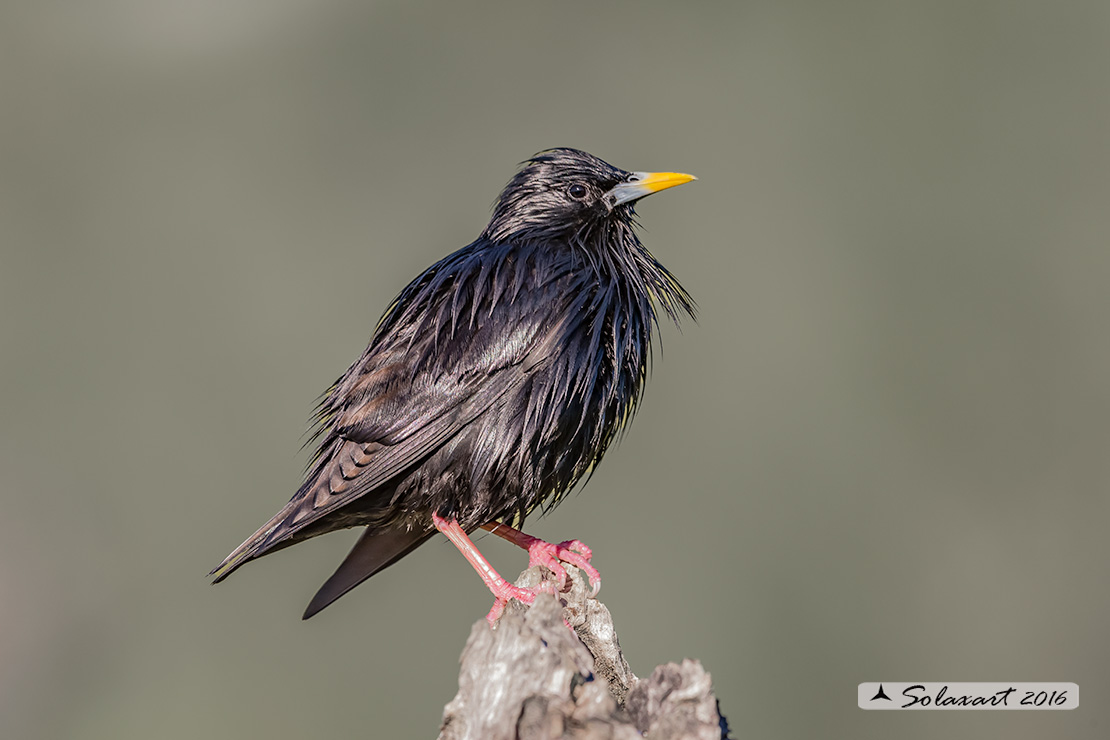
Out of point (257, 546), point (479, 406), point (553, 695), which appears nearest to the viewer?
point (553, 695)

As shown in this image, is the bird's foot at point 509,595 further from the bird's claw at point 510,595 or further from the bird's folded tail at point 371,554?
the bird's folded tail at point 371,554

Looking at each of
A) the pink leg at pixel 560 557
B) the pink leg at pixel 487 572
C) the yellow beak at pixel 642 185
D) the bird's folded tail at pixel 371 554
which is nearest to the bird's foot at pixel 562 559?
the pink leg at pixel 560 557

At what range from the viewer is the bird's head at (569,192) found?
3.98 meters

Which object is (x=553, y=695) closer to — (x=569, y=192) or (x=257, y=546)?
(x=257, y=546)

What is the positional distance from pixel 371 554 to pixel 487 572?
0.64m

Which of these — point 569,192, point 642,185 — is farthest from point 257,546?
point 642,185

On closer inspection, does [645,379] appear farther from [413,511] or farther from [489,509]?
[413,511]

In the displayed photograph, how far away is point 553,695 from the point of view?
2.52 meters

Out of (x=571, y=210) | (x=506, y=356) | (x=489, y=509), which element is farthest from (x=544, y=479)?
(x=571, y=210)

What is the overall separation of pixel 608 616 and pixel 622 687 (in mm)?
232

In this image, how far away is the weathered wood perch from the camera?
8.07 feet

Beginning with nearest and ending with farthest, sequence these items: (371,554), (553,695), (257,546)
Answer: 1. (553,695)
2. (257,546)
3. (371,554)

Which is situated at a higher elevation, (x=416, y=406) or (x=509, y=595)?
(x=416, y=406)

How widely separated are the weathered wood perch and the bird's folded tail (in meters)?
1.21
